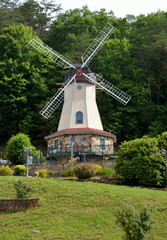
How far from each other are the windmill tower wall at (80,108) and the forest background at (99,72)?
6961mm

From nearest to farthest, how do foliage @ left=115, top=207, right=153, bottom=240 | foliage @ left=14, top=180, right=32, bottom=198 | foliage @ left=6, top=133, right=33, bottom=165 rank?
foliage @ left=115, top=207, right=153, bottom=240
foliage @ left=14, top=180, right=32, bottom=198
foliage @ left=6, top=133, right=33, bottom=165

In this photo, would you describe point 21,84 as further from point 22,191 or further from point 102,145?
point 22,191

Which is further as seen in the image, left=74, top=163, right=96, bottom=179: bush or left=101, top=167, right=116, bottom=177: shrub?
left=101, top=167, right=116, bottom=177: shrub

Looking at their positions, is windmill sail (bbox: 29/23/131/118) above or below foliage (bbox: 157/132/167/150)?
above

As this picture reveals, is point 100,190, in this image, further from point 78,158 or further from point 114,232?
point 78,158

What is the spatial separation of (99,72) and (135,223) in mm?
39056

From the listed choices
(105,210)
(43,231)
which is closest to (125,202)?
(105,210)

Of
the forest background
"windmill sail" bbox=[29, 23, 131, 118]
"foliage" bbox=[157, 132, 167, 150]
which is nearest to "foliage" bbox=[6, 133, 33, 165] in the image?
"windmill sail" bbox=[29, 23, 131, 118]

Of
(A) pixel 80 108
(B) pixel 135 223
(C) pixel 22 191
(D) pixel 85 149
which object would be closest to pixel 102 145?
(D) pixel 85 149

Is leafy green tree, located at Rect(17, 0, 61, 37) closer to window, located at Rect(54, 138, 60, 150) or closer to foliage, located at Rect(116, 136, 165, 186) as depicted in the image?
window, located at Rect(54, 138, 60, 150)

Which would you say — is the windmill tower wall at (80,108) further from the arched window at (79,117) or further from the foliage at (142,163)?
the foliage at (142,163)

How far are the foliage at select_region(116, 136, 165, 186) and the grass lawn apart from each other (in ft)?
8.29

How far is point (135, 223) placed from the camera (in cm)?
1039

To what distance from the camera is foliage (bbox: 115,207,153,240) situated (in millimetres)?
10352
